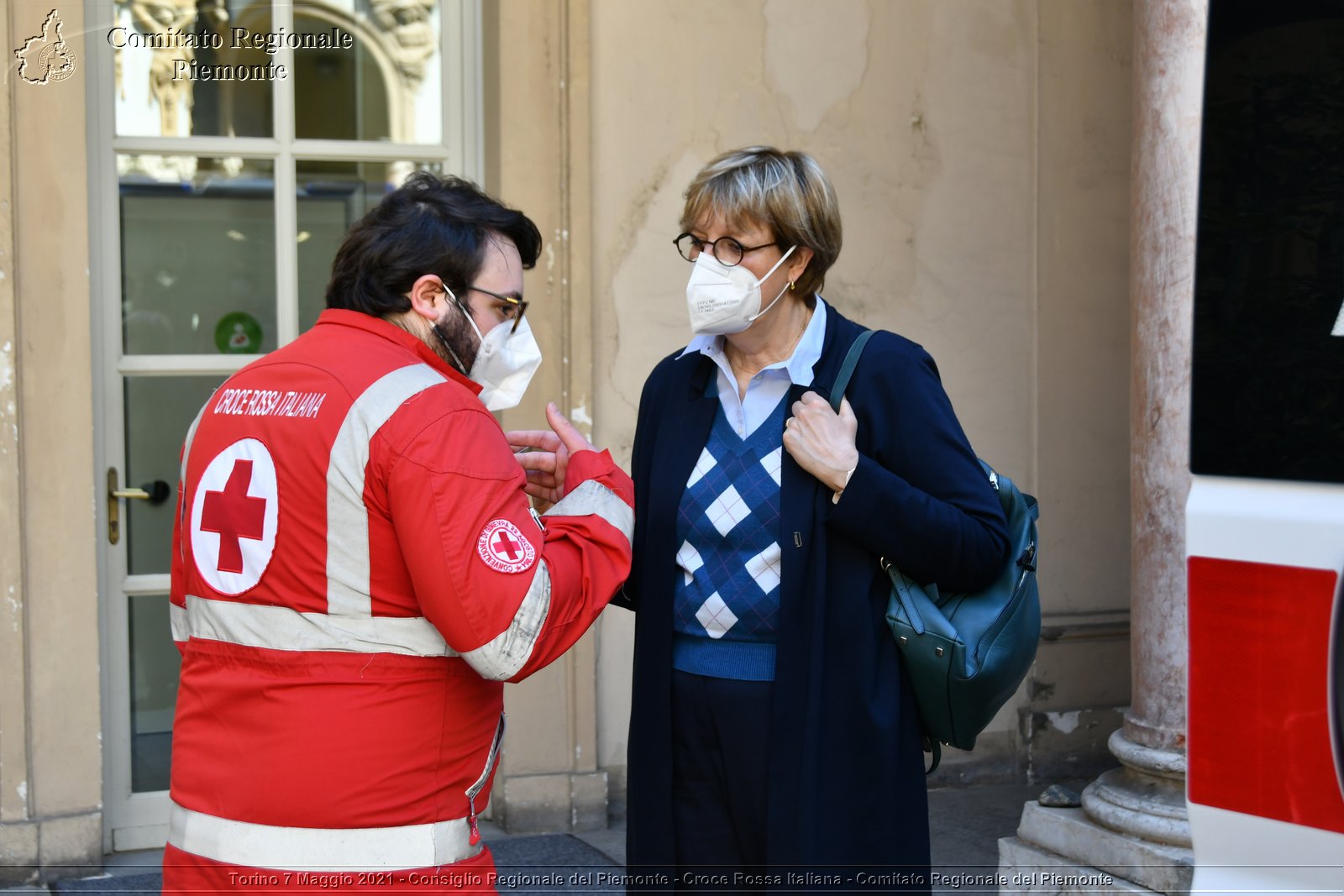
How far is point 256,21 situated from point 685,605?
305cm

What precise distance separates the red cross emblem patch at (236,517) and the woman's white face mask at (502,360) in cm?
37

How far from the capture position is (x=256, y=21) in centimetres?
459

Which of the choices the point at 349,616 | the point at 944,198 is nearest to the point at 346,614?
the point at 349,616

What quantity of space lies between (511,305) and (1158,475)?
2.30 m

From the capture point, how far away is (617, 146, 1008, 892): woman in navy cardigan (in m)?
2.35

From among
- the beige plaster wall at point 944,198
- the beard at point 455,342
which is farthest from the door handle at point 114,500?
the beard at point 455,342

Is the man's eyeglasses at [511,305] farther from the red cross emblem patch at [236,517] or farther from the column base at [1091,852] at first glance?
the column base at [1091,852]

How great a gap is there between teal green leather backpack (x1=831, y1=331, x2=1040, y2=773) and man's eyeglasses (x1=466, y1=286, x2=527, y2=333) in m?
0.58

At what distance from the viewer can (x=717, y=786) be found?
247 cm

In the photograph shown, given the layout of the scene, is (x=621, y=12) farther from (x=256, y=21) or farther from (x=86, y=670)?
(x=86, y=670)

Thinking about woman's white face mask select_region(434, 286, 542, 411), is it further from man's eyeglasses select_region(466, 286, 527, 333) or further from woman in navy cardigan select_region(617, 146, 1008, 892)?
woman in navy cardigan select_region(617, 146, 1008, 892)

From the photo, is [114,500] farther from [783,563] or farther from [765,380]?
[783,563]

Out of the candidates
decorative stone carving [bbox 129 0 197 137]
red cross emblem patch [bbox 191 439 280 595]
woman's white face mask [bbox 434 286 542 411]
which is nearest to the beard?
woman's white face mask [bbox 434 286 542 411]

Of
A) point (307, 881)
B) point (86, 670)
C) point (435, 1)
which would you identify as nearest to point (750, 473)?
point (307, 881)
